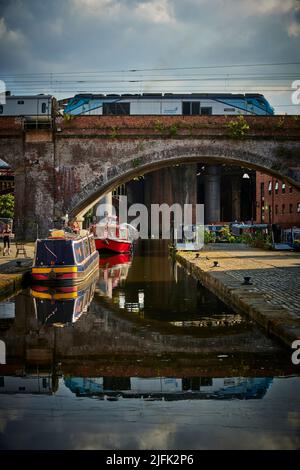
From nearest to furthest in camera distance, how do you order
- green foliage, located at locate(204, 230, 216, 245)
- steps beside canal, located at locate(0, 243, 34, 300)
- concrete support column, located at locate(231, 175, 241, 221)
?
1. steps beside canal, located at locate(0, 243, 34, 300)
2. green foliage, located at locate(204, 230, 216, 245)
3. concrete support column, located at locate(231, 175, 241, 221)

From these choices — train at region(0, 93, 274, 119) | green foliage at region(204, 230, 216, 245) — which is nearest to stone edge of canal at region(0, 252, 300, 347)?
green foliage at region(204, 230, 216, 245)

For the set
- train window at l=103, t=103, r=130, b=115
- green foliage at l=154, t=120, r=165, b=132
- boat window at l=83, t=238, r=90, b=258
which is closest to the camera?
boat window at l=83, t=238, r=90, b=258

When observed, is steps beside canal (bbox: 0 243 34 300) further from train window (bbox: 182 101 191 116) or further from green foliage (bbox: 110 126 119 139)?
train window (bbox: 182 101 191 116)

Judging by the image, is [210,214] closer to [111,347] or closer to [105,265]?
[105,265]

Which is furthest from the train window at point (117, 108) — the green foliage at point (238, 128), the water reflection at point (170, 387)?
the water reflection at point (170, 387)

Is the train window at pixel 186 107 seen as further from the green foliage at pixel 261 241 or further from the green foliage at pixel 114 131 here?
the green foliage at pixel 261 241

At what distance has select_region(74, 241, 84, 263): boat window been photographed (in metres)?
16.5

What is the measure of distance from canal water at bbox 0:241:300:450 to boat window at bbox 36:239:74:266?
4.08 meters

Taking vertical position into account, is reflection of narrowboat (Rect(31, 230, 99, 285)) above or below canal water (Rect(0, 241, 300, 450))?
above

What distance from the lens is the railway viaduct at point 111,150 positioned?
29516 millimetres

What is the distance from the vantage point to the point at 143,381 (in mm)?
6422

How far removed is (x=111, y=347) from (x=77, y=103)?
27043 millimetres

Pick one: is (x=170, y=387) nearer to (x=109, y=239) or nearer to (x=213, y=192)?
(x=109, y=239)

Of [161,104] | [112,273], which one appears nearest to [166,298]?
[112,273]
